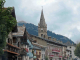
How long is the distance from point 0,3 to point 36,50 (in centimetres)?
5578

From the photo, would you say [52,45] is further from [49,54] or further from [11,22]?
[11,22]

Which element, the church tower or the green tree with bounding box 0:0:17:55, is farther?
the church tower

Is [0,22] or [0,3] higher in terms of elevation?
[0,3]

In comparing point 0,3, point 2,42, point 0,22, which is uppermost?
point 0,3

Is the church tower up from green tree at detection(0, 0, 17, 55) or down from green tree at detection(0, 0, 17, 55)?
up

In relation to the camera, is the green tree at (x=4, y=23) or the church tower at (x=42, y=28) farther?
the church tower at (x=42, y=28)

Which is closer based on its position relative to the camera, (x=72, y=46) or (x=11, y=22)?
(x=11, y=22)

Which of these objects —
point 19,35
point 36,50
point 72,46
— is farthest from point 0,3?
point 72,46

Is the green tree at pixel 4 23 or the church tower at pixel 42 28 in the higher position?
the church tower at pixel 42 28

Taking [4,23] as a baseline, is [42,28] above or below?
above

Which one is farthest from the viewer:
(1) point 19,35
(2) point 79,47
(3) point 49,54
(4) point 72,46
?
(4) point 72,46

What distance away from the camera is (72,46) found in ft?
605

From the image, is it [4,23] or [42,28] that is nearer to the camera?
[4,23]

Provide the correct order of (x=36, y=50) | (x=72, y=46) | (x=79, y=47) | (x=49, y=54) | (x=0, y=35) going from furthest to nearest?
(x=72, y=46) < (x=79, y=47) < (x=49, y=54) < (x=36, y=50) < (x=0, y=35)
